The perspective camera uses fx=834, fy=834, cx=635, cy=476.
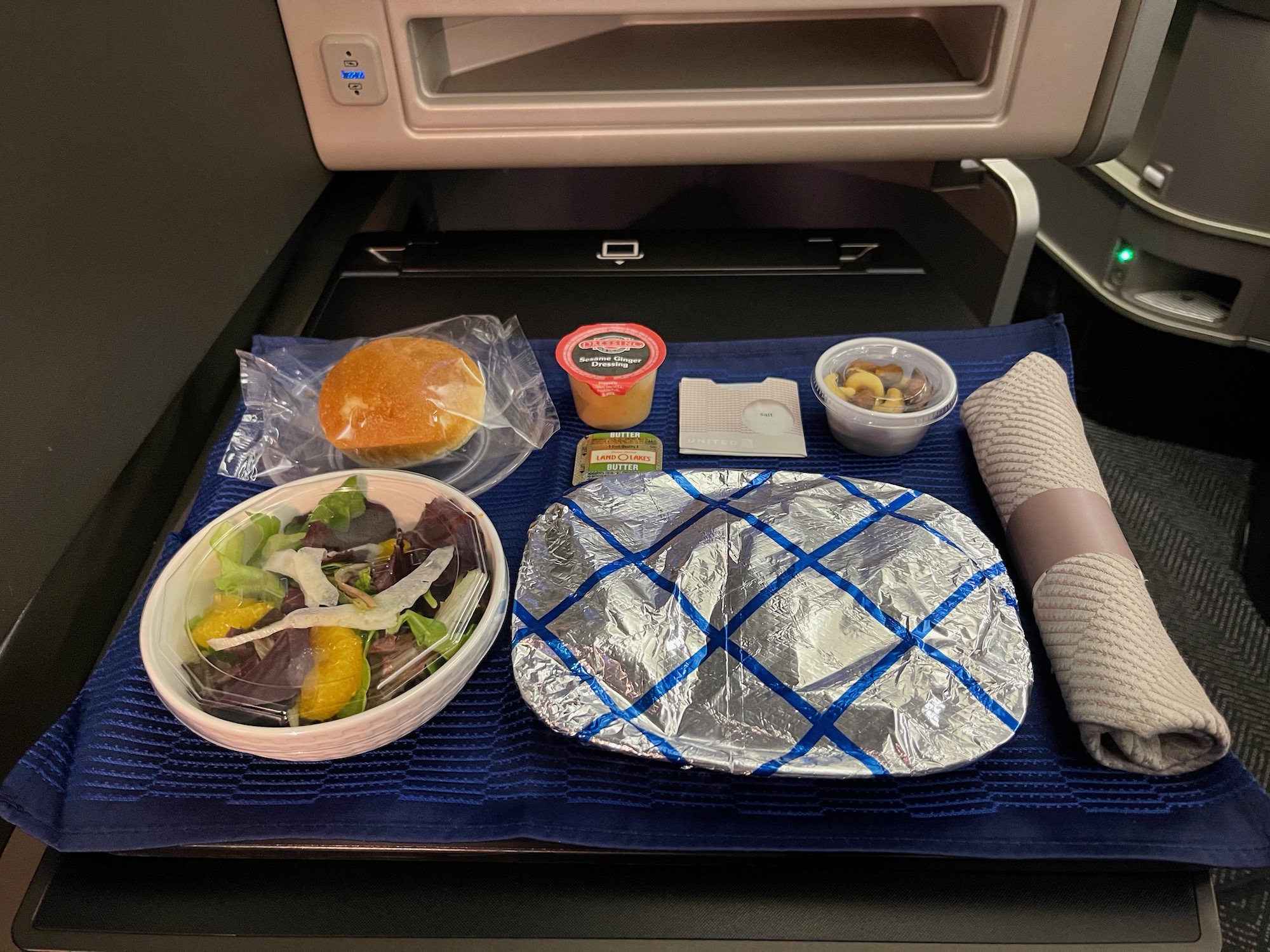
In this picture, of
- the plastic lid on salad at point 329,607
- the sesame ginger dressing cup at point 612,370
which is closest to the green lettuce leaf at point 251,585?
the plastic lid on salad at point 329,607

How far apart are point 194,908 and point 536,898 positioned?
181 mm

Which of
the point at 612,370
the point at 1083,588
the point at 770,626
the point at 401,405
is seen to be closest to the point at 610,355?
the point at 612,370

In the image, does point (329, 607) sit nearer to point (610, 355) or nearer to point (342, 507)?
point (342, 507)

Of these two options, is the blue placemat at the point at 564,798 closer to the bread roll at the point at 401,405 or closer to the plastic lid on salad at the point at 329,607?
the plastic lid on salad at the point at 329,607

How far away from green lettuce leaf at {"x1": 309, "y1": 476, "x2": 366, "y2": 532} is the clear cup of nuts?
35 cm

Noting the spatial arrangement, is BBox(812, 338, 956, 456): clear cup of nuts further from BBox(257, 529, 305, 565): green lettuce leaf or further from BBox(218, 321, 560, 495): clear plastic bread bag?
BBox(257, 529, 305, 565): green lettuce leaf

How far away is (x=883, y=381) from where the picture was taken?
26.7 inches

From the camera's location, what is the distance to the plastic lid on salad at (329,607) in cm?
46

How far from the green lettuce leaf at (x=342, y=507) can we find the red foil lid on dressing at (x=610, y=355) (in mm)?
192

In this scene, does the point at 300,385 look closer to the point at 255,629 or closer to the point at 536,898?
the point at 255,629

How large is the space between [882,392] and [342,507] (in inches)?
16.3

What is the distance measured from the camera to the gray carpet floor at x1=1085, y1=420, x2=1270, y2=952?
87cm

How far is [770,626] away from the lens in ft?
1.64

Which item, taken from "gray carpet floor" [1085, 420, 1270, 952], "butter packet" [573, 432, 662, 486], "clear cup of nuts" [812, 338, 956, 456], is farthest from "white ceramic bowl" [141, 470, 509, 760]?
"gray carpet floor" [1085, 420, 1270, 952]
